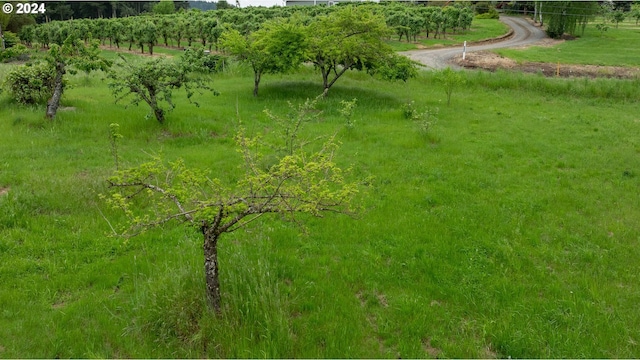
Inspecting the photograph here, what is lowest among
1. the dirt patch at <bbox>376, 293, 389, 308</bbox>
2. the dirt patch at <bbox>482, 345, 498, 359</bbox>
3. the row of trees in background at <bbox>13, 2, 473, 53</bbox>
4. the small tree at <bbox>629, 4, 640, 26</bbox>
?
the dirt patch at <bbox>482, 345, 498, 359</bbox>

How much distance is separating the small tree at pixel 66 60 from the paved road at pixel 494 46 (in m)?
19.6

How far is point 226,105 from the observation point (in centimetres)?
1497

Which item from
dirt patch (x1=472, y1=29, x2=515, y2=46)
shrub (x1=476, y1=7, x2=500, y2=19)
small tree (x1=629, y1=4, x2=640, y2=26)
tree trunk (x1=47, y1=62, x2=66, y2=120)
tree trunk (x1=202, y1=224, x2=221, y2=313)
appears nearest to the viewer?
tree trunk (x1=202, y1=224, x2=221, y2=313)

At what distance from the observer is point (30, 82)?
1285cm

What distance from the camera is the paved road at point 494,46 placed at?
2997 centimetres

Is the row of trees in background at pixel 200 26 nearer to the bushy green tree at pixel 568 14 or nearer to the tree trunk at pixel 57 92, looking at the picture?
the bushy green tree at pixel 568 14

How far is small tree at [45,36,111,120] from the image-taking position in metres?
11.7

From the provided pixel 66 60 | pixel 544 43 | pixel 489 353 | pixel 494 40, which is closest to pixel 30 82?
pixel 66 60

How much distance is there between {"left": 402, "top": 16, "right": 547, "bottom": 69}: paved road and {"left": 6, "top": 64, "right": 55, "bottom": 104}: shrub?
Result: 20.4 metres

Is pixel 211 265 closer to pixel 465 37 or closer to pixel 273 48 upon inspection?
pixel 273 48

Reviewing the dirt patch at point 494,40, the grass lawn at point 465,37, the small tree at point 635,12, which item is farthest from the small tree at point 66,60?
the small tree at point 635,12

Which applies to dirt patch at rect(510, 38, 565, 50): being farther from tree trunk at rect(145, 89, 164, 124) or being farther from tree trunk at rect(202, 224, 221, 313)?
tree trunk at rect(202, 224, 221, 313)

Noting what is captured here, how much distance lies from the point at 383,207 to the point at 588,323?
3737mm

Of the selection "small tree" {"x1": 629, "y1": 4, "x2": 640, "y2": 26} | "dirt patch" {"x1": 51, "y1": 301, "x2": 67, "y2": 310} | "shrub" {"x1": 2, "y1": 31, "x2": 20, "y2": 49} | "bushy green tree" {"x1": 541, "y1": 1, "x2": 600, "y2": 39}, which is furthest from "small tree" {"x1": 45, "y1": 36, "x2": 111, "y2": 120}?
"small tree" {"x1": 629, "y1": 4, "x2": 640, "y2": 26}
